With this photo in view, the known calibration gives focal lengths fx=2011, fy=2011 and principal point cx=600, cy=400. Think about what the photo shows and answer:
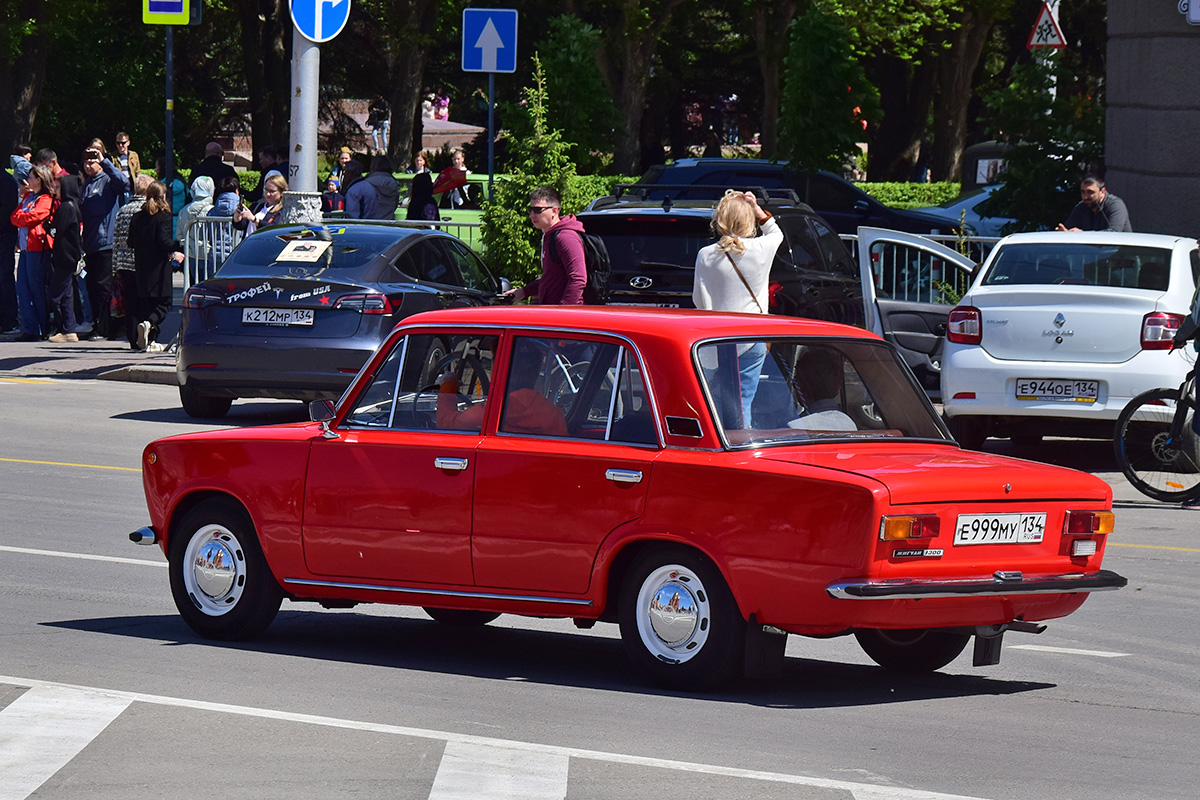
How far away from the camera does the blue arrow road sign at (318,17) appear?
17.8 meters

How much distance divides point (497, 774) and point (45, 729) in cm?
159

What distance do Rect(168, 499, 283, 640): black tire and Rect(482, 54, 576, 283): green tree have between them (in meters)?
11.9

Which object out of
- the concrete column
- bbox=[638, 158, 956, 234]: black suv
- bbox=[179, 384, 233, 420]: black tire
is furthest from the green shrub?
bbox=[179, 384, 233, 420]: black tire

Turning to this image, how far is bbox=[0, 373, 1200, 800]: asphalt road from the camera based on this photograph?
5922 mm

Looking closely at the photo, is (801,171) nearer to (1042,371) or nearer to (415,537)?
(1042,371)

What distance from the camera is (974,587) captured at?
22.3ft

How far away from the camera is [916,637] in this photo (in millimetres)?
7770

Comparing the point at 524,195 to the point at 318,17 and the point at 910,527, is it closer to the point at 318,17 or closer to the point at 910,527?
the point at 318,17

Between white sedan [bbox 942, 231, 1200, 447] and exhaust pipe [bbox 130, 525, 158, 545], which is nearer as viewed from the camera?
exhaust pipe [bbox 130, 525, 158, 545]

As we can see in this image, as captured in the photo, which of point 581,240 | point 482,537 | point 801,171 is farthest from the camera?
point 801,171

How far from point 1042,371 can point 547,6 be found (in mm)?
47301

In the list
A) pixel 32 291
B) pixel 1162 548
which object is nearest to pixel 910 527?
pixel 1162 548

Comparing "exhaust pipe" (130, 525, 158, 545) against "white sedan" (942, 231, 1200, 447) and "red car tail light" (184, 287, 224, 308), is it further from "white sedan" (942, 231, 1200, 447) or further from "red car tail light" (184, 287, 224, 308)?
"red car tail light" (184, 287, 224, 308)

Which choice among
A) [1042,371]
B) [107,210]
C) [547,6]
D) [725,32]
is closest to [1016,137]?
[1042,371]
